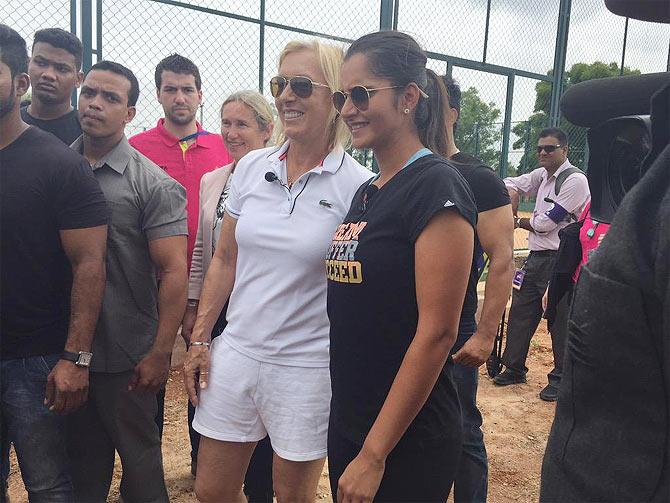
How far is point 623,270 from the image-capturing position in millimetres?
763

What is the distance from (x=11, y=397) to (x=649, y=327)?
2000mm

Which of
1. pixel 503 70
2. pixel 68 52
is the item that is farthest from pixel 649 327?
pixel 503 70

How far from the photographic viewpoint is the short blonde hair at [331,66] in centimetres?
190

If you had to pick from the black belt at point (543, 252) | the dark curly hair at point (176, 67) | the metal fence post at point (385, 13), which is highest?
the metal fence post at point (385, 13)

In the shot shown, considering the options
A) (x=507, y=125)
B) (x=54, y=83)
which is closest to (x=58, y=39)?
(x=54, y=83)

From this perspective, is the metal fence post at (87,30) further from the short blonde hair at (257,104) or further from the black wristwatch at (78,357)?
the black wristwatch at (78,357)

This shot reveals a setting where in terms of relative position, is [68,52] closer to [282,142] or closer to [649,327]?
[282,142]

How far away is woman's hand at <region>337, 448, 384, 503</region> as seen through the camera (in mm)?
1356

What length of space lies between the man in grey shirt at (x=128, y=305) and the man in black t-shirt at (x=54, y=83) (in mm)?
461

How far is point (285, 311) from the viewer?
1815 millimetres

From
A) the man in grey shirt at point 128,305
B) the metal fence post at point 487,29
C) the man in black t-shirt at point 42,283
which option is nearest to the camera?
the man in black t-shirt at point 42,283

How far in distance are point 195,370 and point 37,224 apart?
2.35 ft

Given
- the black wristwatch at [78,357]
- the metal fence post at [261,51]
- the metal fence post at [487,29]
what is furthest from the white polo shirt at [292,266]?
the metal fence post at [487,29]

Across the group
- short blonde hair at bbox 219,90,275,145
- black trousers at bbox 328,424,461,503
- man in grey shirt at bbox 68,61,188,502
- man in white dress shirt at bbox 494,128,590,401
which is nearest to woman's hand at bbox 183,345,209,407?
man in grey shirt at bbox 68,61,188,502
